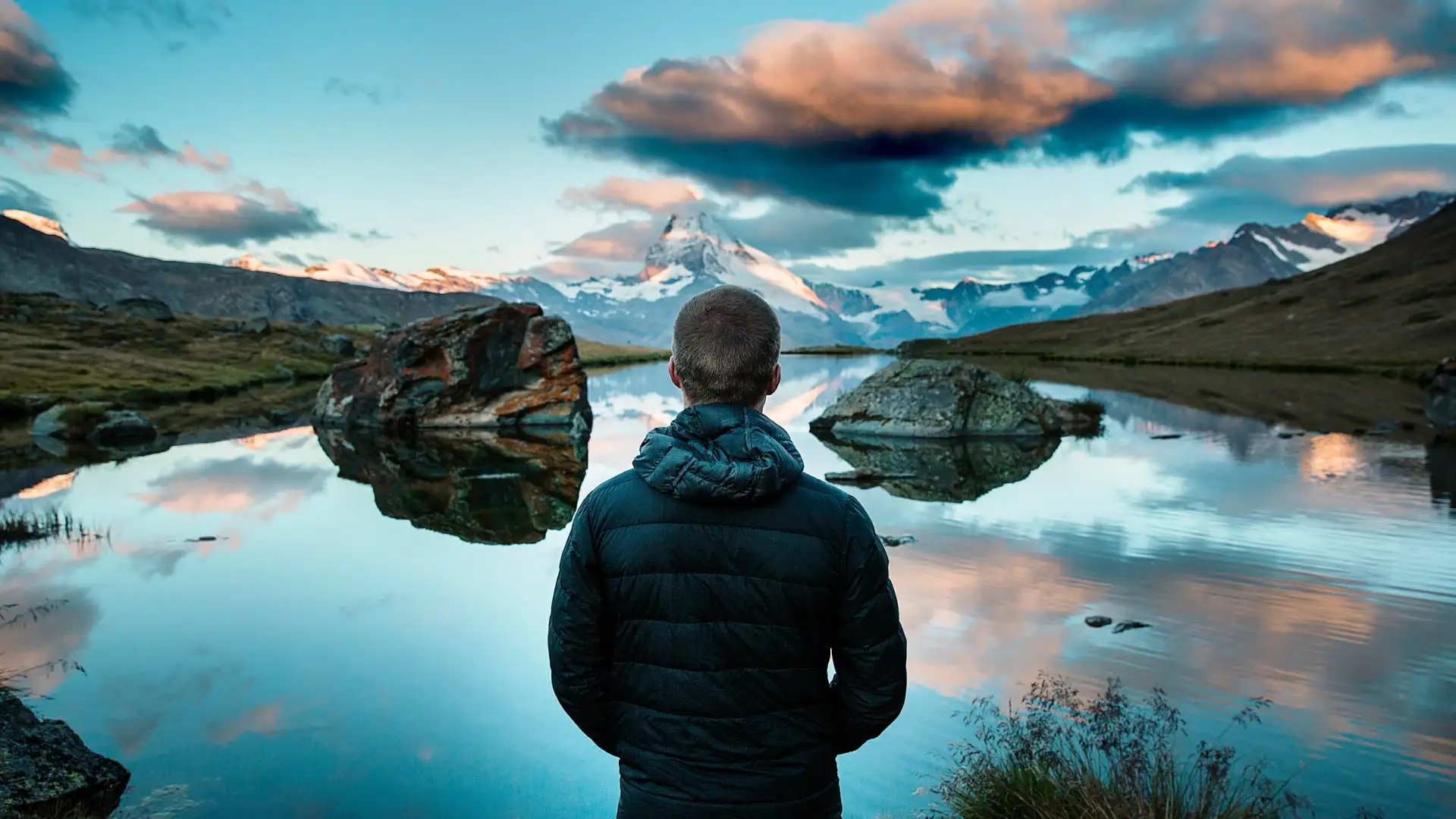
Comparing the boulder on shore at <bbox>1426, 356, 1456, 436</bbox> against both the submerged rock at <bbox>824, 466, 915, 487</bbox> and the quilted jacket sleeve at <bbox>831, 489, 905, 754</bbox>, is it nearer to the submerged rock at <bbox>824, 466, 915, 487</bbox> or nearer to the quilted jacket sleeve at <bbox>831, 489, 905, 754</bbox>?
the submerged rock at <bbox>824, 466, 915, 487</bbox>

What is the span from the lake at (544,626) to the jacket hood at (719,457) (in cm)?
394

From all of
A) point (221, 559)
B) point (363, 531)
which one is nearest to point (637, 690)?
point (221, 559)

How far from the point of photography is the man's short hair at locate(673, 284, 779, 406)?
12.3 ft

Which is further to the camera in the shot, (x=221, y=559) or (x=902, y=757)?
(x=221, y=559)

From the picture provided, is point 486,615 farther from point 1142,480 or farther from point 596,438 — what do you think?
point 596,438

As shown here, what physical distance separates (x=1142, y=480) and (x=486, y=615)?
15915mm

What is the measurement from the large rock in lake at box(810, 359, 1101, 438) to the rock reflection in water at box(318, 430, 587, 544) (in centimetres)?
974

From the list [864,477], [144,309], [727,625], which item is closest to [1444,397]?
[864,477]

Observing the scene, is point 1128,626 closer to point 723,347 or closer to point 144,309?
point 723,347

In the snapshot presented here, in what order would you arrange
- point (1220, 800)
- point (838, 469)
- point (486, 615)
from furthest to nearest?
point (838, 469)
point (486, 615)
point (1220, 800)

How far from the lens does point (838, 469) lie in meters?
22.7

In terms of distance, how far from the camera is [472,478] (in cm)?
2262

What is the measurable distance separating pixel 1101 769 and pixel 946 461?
59.2 feet

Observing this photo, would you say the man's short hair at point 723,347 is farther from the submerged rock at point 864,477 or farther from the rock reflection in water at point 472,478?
the submerged rock at point 864,477
